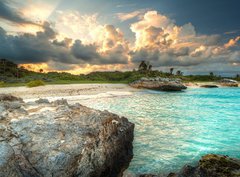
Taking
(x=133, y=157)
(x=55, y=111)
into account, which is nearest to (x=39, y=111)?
(x=55, y=111)

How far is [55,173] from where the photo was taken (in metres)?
7.33

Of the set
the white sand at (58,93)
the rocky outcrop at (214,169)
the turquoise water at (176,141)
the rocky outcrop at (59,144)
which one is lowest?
the turquoise water at (176,141)

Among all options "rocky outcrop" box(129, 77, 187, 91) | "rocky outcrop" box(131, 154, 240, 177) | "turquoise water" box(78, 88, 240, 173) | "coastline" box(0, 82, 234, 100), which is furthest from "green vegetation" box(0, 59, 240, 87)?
"rocky outcrop" box(131, 154, 240, 177)

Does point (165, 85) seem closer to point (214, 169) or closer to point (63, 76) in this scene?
point (214, 169)

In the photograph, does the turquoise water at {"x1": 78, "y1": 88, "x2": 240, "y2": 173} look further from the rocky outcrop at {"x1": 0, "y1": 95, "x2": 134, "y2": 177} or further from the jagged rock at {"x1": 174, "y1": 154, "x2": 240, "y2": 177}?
the jagged rock at {"x1": 174, "y1": 154, "x2": 240, "y2": 177}

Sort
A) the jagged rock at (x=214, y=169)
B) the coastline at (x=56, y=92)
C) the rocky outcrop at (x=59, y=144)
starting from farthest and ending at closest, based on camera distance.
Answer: the coastline at (x=56, y=92), the jagged rock at (x=214, y=169), the rocky outcrop at (x=59, y=144)

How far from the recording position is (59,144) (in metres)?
8.11

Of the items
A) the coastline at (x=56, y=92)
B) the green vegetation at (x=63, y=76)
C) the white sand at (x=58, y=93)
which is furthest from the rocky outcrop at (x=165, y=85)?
the green vegetation at (x=63, y=76)

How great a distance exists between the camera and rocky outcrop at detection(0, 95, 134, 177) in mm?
7387

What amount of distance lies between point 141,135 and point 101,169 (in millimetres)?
7485

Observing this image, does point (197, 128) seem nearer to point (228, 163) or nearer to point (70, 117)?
point (228, 163)

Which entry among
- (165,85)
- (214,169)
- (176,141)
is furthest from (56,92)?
(214,169)

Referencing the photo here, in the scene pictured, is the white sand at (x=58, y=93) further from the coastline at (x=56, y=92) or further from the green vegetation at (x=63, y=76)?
→ the green vegetation at (x=63, y=76)

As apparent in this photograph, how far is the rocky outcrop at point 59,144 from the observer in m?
7.39
